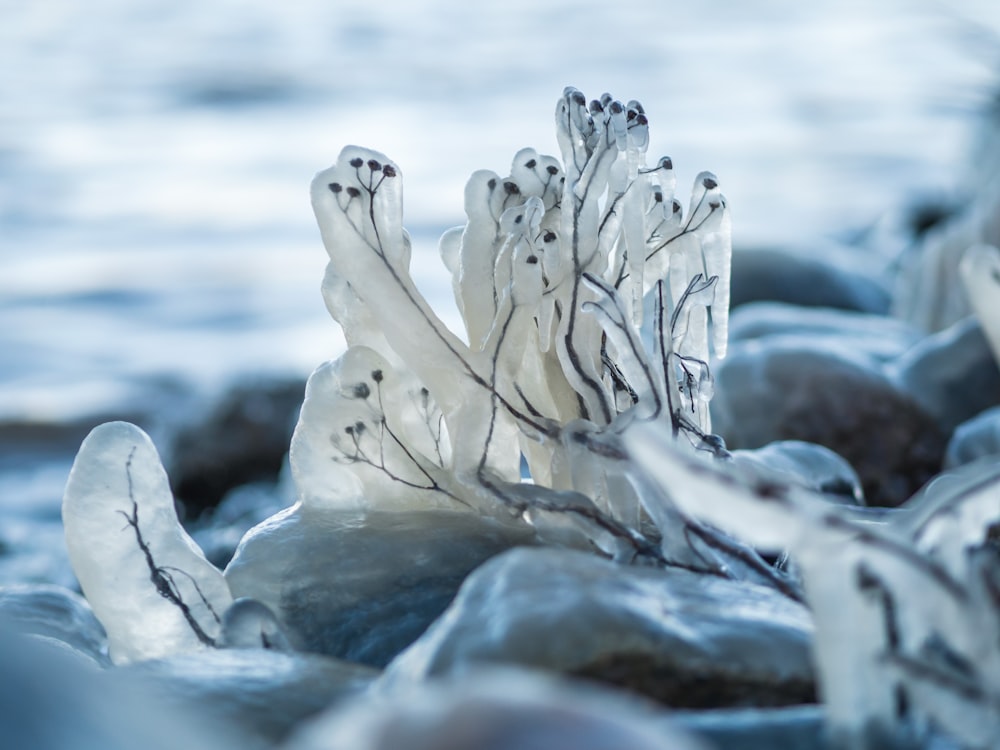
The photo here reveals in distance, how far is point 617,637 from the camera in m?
1.03

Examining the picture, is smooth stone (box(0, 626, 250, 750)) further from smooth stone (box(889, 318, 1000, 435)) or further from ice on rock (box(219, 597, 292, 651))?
smooth stone (box(889, 318, 1000, 435))

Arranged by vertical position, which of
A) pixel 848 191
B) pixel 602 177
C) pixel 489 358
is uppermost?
pixel 602 177

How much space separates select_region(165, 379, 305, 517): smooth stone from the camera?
4336 mm

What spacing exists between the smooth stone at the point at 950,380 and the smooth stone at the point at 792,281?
1241 millimetres

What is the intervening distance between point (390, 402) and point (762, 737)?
761 mm

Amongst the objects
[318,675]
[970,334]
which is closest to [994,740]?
[318,675]

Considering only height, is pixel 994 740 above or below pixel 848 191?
above

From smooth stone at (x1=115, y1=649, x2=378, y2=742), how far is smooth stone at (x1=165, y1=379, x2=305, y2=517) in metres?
3.13

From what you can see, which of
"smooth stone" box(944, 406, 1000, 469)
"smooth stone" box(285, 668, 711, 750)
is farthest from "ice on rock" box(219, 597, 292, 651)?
"smooth stone" box(944, 406, 1000, 469)

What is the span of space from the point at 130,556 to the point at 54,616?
445mm

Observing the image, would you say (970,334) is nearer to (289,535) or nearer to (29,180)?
(289,535)

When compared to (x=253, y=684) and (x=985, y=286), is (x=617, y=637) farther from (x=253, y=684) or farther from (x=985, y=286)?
(x=985, y=286)

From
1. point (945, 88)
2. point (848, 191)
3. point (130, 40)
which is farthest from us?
point (130, 40)

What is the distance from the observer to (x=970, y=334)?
120 inches
